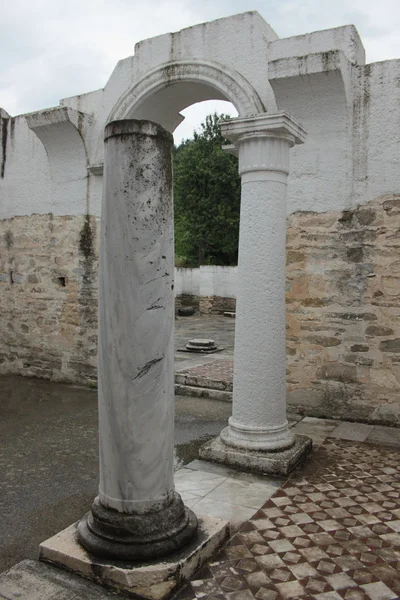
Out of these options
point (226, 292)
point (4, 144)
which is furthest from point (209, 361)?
point (226, 292)

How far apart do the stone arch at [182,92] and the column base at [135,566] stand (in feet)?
15.3

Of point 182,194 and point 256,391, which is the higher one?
point 182,194

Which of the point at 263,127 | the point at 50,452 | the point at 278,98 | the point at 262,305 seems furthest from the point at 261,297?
the point at 278,98

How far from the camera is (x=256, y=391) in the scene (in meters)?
4.13

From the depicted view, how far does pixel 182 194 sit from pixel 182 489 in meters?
21.5

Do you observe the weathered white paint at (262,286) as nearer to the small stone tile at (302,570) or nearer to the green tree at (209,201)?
the small stone tile at (302,570)

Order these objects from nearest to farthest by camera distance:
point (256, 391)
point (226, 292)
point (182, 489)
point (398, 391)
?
point (182, 489), point (256, 391), point (398, 391), point (226, 292)

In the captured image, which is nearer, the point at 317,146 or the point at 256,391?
→ the point at 256,391

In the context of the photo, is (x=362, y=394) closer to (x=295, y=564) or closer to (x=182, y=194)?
(x=295, y=564)

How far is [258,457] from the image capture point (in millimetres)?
4023

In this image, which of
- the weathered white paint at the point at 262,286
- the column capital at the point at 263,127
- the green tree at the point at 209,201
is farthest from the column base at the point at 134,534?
the green tree at the point at 209,201

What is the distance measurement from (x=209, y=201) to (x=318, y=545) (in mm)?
21397

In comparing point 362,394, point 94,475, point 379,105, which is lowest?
point 94,475

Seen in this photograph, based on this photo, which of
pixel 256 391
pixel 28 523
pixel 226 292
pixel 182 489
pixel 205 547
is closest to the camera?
pixel 205 547
